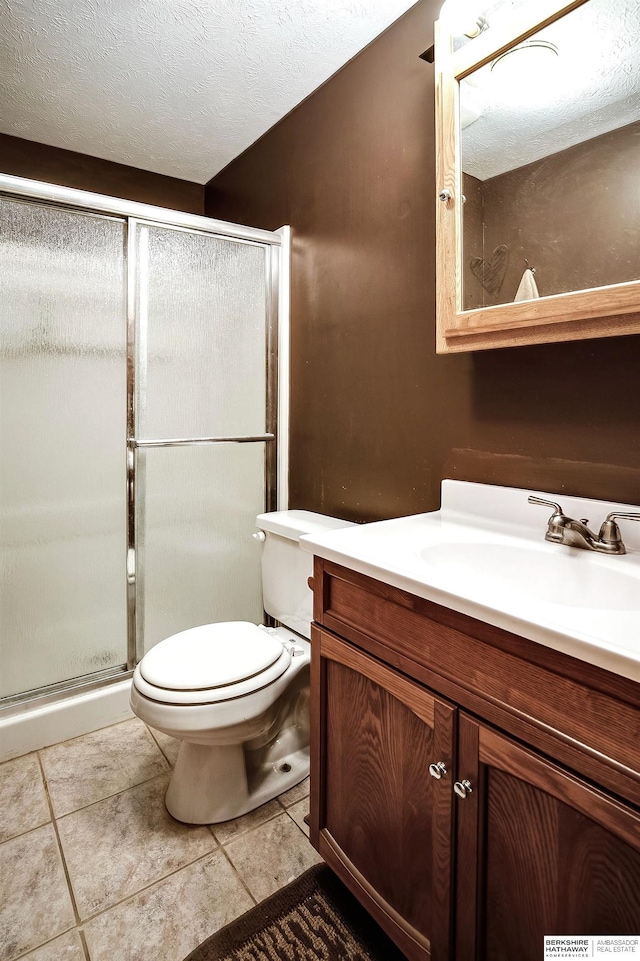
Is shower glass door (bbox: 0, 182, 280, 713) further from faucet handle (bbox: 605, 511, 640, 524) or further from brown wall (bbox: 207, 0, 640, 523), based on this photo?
faucet handle (bbox: 605, 511, 640, 524)

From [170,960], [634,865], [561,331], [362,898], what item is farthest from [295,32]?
[170,960]

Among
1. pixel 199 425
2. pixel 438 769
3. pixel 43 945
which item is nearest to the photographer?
pixel 438 769

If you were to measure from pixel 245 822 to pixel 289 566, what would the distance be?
28.7 inches

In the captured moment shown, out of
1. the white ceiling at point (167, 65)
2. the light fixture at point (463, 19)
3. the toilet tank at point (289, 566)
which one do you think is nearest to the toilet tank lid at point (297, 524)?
the toilet tank at point (289, 566)

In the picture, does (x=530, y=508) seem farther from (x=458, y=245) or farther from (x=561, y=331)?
(x=458, y=245)

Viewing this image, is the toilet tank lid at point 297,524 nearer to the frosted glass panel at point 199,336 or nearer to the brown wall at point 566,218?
the frosted glass panel at point 199,336

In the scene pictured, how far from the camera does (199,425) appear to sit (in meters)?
1.96

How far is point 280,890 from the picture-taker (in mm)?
1229

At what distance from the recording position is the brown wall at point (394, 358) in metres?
1.12

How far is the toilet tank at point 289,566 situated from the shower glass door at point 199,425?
1.04 ft

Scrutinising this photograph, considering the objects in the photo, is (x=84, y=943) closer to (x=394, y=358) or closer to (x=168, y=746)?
(x=168, y=746)

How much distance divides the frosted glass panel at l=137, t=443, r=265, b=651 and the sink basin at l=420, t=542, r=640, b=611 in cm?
112

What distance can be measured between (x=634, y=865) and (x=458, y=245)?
1192 mm

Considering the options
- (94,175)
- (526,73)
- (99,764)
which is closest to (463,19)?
(526,73)
